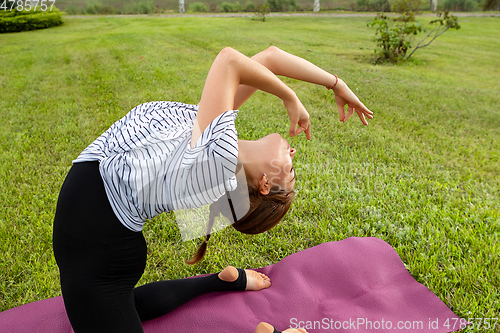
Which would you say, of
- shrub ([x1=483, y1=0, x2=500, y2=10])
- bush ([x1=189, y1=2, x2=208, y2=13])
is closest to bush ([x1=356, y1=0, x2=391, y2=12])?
shrub ([x1=483, y1=0, x2=500, y2=10])

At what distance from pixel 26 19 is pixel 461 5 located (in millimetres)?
26350

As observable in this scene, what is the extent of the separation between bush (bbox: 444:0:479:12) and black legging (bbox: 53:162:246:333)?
27.9m

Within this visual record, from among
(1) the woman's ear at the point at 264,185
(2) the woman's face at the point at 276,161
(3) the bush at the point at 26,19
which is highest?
(3) the bush at the point at 26,19

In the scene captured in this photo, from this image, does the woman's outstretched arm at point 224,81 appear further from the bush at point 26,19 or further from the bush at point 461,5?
the bush at point 461,5

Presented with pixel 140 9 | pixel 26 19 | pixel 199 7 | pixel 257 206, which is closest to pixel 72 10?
pixel 140 9

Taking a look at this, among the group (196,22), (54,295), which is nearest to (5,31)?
Answer: (196,22)

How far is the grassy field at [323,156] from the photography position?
279 cm

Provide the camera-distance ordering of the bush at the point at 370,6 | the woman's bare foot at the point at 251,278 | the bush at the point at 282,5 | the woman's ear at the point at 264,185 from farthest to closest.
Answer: the bush at the point at 370,6 < the bush at the point at 282,5 < the woman's bare foot at the point at 251,278 < the woman's ear at the point at 264,185

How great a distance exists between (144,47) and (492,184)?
33.0ft

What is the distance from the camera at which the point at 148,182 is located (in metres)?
1.48

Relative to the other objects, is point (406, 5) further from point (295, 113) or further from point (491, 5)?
point (491, 5)

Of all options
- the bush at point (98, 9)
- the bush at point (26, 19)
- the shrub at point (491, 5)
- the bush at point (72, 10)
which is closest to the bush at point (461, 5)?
the shrub at point (491, 5)

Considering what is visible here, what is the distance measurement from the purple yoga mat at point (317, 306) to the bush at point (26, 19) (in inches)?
638

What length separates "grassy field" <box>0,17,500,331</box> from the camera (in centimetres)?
279
